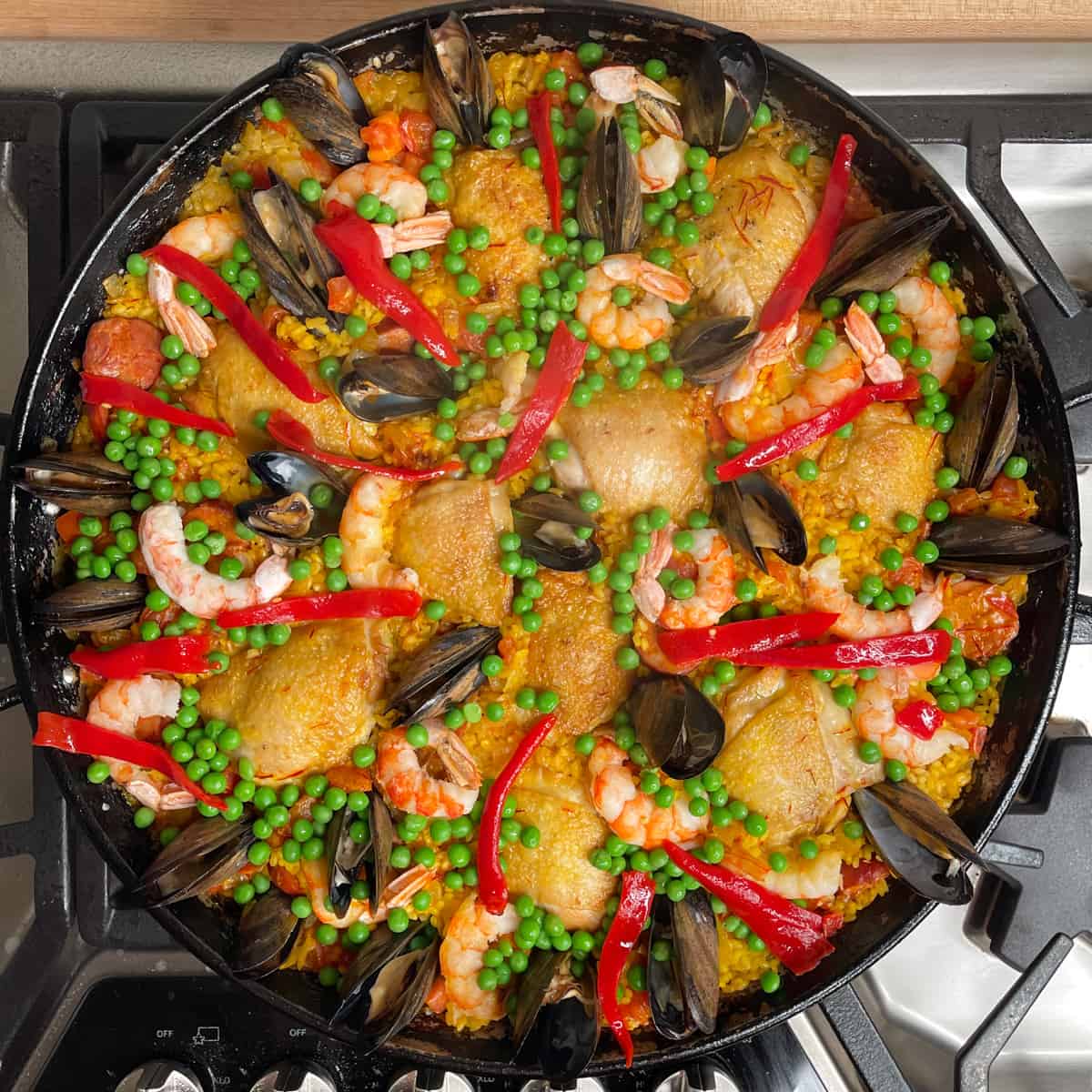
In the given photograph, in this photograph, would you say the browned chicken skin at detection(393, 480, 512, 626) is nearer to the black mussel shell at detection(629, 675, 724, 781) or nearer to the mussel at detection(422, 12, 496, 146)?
the black mussel shell at detection(629, 675, 724, 781)

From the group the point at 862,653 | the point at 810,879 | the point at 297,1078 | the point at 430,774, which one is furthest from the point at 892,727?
the point at 297,1078

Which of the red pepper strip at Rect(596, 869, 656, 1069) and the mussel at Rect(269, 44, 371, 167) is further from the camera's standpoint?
the red pepper strip at Rect(596, 869, 656, 1069)

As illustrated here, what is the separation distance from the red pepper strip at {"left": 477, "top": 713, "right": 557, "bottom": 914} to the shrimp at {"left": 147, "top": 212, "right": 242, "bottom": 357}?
130cm

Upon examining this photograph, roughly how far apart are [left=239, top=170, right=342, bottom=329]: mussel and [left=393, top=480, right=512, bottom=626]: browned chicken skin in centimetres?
55

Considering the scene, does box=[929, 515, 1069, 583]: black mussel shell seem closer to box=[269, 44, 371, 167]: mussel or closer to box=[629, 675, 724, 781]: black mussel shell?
box=[629, 675, 724, 781]: black mussel shell

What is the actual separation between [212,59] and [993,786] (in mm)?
2922

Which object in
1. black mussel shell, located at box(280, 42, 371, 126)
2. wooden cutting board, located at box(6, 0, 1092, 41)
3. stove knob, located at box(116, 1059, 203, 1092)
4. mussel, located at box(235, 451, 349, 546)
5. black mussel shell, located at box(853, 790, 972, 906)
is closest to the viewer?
black mussel shell, located at box(280, 42, 371, 126)

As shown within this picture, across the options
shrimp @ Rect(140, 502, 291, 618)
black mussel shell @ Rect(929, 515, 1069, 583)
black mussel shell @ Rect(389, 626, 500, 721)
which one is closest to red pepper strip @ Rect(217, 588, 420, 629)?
shrimp @ Rect(140, 502, 291, 618)

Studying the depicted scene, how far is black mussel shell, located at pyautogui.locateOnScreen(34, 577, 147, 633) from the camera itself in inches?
92.9

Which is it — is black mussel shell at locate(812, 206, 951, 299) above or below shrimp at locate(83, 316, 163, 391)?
above

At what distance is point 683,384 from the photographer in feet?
7.97

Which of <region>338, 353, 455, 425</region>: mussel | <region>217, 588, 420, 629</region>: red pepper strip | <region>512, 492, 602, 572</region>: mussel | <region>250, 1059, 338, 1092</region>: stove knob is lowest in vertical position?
<region>250, 1059, 338, 1092</region>: stove knob

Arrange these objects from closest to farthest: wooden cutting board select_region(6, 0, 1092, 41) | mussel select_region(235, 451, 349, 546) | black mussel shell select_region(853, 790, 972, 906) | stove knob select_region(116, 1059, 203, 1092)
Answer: mussel select_region(235, 451, 349, 546), black mussel shell select_region(853, 790, 972, 906), stove knob select_region(116, 1059, 203, 1092), wooden cutting board select_region(6, 0, 1092, 41)

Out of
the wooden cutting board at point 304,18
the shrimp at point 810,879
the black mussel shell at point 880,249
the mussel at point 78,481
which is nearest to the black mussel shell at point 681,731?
the shrimp at point 810,879
